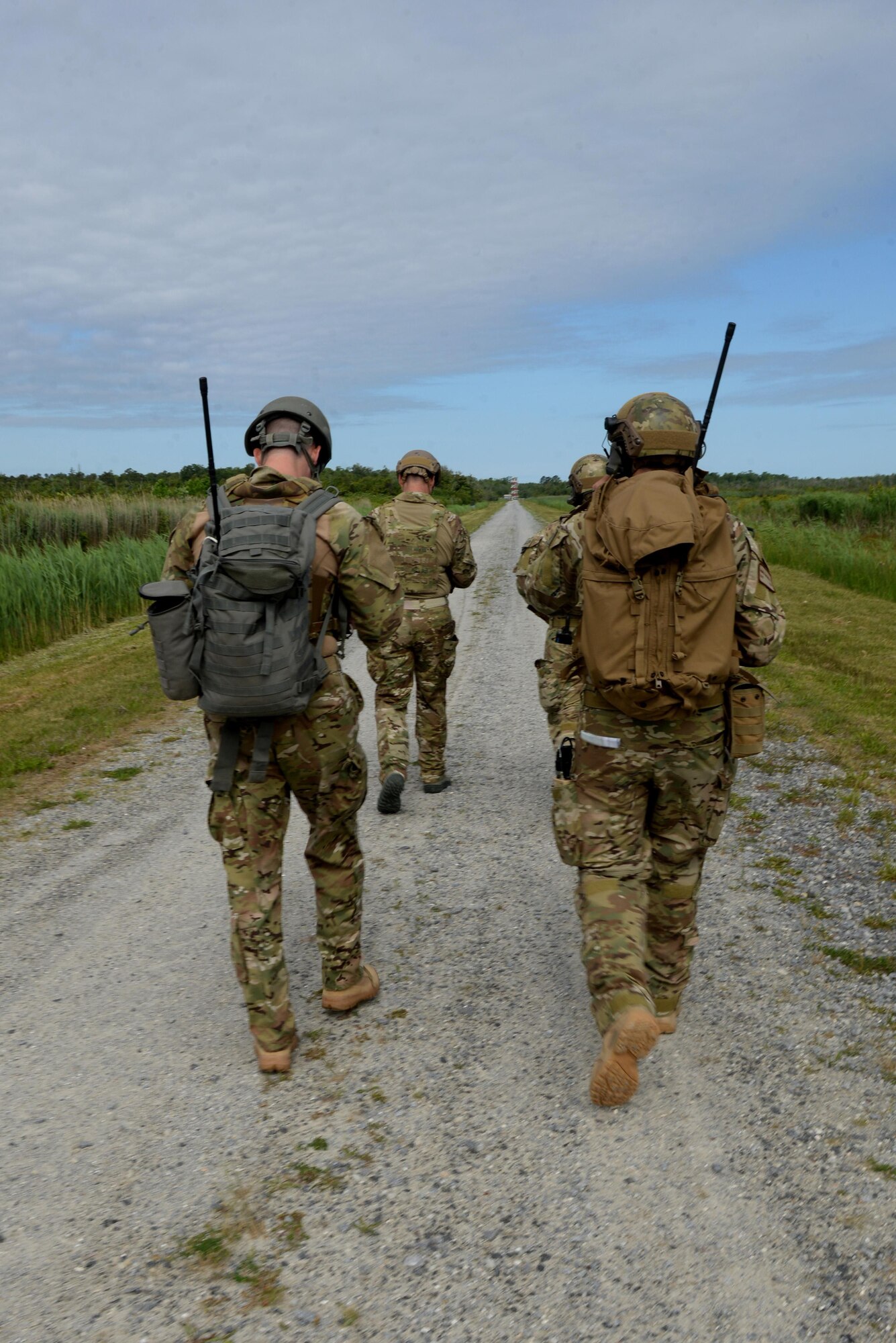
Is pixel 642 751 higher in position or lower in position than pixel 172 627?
lower

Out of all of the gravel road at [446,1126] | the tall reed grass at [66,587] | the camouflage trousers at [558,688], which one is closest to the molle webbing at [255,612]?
the gravel road at [446,1126]

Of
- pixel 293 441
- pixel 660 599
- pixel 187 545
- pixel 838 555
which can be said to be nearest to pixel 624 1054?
pixel 660 599

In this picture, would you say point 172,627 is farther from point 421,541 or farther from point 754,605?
point 421,541

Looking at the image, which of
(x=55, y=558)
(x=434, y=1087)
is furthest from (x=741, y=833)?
(x=55, y=558)

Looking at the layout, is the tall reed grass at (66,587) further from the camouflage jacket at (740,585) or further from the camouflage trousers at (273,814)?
the camouflage jacket at (740,585)

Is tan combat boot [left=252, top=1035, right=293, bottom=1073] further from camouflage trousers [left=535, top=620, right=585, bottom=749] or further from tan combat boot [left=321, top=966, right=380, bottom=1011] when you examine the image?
camouflage trousers [left=535, top=620, right=585, bottom=749]

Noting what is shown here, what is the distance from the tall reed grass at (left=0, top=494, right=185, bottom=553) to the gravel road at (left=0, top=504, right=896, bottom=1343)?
11.9 meters

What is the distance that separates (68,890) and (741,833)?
3.96 metres

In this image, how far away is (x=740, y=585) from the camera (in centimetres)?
326

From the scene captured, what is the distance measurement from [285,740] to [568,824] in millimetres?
1073

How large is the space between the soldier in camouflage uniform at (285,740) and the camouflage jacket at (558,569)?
0.53 meters

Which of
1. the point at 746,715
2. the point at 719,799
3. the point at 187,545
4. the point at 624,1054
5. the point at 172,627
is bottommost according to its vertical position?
the point at 624,1054

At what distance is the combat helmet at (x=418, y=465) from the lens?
657 cm

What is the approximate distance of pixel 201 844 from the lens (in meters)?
5.84
